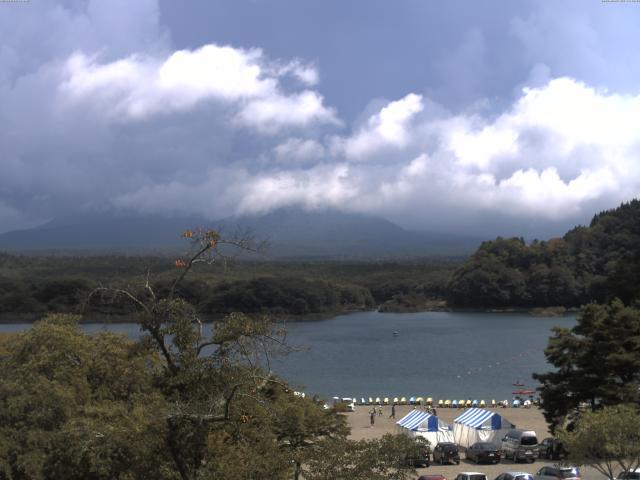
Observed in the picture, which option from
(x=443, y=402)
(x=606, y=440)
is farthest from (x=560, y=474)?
(x=443, y=402)

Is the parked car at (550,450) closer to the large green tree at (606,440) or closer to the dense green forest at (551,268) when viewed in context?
the large green tree at (606,440)

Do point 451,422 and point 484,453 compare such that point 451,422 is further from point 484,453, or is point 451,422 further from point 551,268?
point 551,268

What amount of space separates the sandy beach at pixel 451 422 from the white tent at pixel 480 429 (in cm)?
105

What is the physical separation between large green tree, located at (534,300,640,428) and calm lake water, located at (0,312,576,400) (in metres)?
11.5

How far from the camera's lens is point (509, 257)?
108125mm

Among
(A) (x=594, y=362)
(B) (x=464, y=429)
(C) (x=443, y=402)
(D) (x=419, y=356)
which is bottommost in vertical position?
(D) (x=419, y=356)

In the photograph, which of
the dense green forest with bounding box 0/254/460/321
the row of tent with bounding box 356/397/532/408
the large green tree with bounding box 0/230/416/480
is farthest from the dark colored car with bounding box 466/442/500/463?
the dense green forest with bounding box 0/254/460/321

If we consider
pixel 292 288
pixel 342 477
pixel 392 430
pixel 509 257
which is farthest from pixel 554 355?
pixel 509 257

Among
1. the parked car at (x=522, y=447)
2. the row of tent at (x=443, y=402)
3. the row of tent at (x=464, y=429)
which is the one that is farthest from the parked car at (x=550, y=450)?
the row of tent at (x=443, y=402)

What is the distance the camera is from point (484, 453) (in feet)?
70.6

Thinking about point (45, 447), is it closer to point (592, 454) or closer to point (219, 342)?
point (219, 342)

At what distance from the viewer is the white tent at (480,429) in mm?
24484

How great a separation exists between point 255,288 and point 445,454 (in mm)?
71202

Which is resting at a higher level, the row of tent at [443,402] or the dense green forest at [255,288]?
the dense green forest at [255,288]
